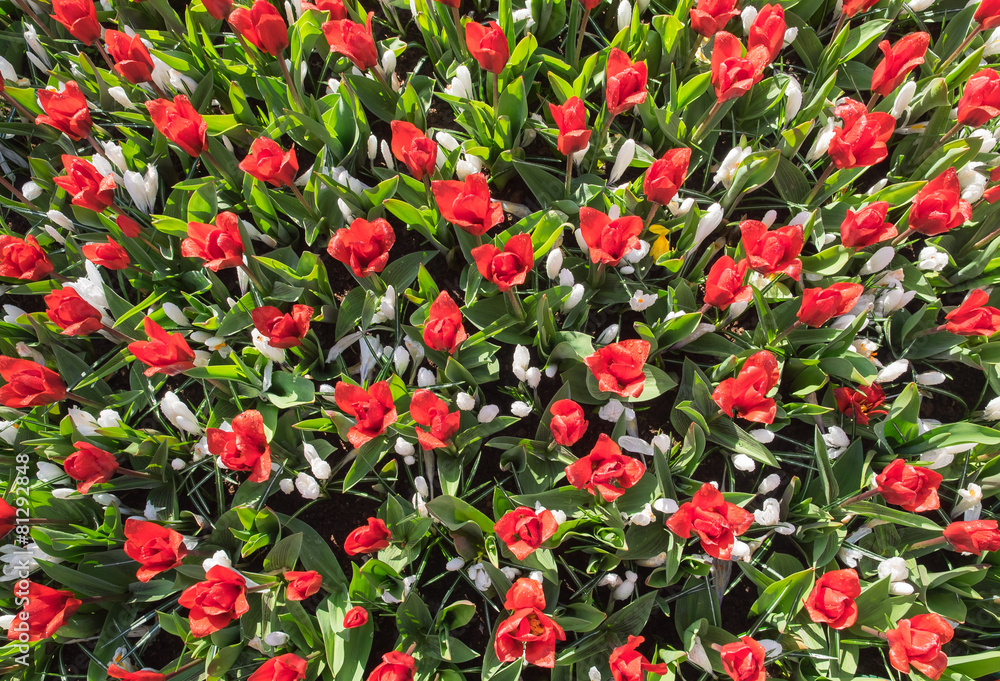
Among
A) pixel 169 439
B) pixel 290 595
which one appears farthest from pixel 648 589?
pixel 169 439

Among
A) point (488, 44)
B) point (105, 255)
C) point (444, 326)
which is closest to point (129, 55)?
point (105, 255)

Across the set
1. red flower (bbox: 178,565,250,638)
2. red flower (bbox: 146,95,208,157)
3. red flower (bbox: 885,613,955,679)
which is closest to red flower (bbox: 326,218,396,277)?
red flower (bbox: 146,95,208,157)

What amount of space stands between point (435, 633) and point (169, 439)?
108 centimetres

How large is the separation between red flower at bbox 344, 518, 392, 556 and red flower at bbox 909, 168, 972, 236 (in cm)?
182

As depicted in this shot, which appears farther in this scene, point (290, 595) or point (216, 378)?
point (216, 378)

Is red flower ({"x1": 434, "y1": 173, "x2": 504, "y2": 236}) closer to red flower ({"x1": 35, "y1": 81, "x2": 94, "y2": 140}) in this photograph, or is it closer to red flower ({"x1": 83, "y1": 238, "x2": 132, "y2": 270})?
red flower ({"x1": 83, "y1": 238, "x2": 132, "y2": 270})

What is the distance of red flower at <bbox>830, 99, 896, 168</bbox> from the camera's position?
183 centimetres

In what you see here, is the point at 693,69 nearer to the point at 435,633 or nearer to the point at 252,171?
the point at 252,171

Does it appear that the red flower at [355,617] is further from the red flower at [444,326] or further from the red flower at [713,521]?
the red flower at [713,521]

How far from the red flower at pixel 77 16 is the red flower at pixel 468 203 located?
150 cm

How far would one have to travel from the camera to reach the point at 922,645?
4.87 ft

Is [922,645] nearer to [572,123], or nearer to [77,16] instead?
[572,123]

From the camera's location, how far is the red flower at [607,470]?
1589 mm

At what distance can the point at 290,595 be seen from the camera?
1.61 meters
